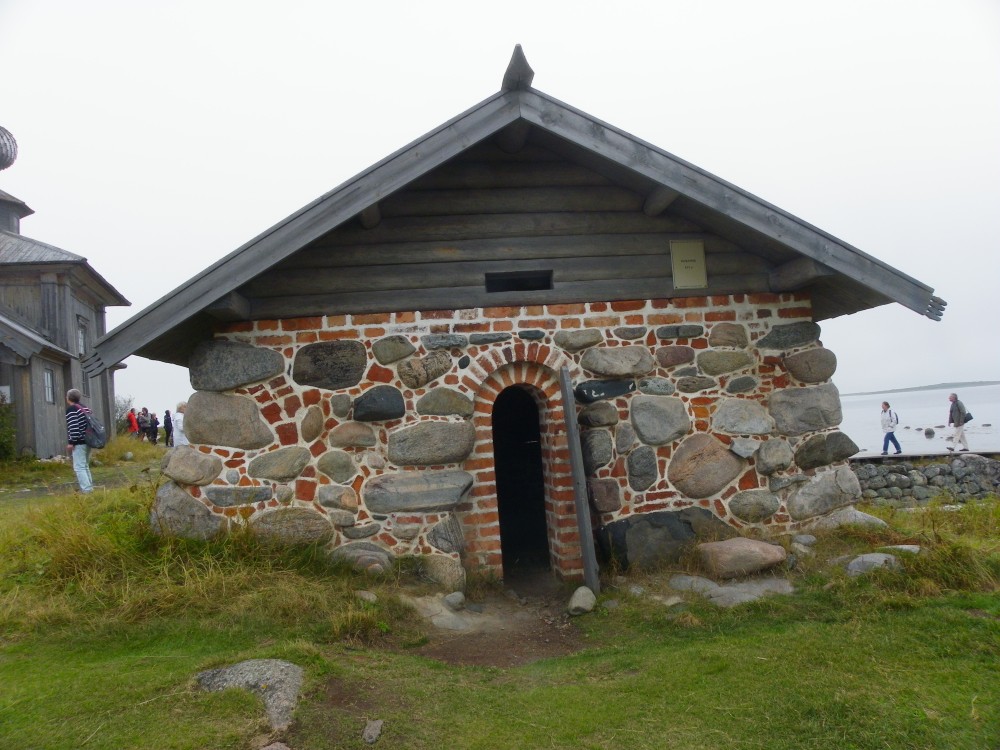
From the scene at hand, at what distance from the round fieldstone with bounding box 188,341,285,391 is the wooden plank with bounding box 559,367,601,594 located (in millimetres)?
2596

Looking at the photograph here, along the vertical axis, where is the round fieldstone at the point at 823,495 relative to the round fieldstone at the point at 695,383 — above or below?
below

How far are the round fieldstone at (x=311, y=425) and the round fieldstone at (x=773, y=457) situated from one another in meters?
4.10

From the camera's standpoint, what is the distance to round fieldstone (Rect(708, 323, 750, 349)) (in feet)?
22.3

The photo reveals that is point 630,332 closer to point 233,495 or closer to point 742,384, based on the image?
point 742,384

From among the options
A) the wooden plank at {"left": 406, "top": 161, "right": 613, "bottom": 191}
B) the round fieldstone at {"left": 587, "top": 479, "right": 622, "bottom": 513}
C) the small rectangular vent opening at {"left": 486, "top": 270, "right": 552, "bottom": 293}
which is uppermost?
the wooden plank at {"left": 406, "top": 161, "right": 613, "bottom": 191}

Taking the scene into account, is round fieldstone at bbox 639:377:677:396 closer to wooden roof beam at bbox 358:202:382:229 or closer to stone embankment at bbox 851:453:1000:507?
wooden roof beam at bbox 358:202:382:229

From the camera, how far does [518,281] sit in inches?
278

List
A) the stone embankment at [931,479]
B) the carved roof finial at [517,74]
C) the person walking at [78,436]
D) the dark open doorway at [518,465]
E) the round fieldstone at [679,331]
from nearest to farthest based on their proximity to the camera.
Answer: the carved roof finial at [517,74]
the round fieldstone at [679,331]
the dark open doorway at [518,465]
the person walking at [78,436]
the stone embankment at [931,479]

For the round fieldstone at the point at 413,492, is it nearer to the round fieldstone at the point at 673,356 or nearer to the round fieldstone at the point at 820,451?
the round fieldstone at the point at 673,356

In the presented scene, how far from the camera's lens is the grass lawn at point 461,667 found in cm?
354

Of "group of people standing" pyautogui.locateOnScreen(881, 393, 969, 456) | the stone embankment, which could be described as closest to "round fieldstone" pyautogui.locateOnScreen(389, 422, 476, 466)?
the stone embankment

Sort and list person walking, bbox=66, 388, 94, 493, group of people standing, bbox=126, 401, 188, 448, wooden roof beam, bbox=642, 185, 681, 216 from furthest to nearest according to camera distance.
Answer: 1. group of people standing, bbox=126, 401, 188, 448
2. person walking, bbox=66, 388, 94, 493
3. wooden roof beam, bbox=642, 185, 681, 216

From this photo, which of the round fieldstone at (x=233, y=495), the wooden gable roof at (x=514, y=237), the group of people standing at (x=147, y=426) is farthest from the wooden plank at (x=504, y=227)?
the group of people standing at (x=147, y=426)

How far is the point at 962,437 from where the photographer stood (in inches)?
690
